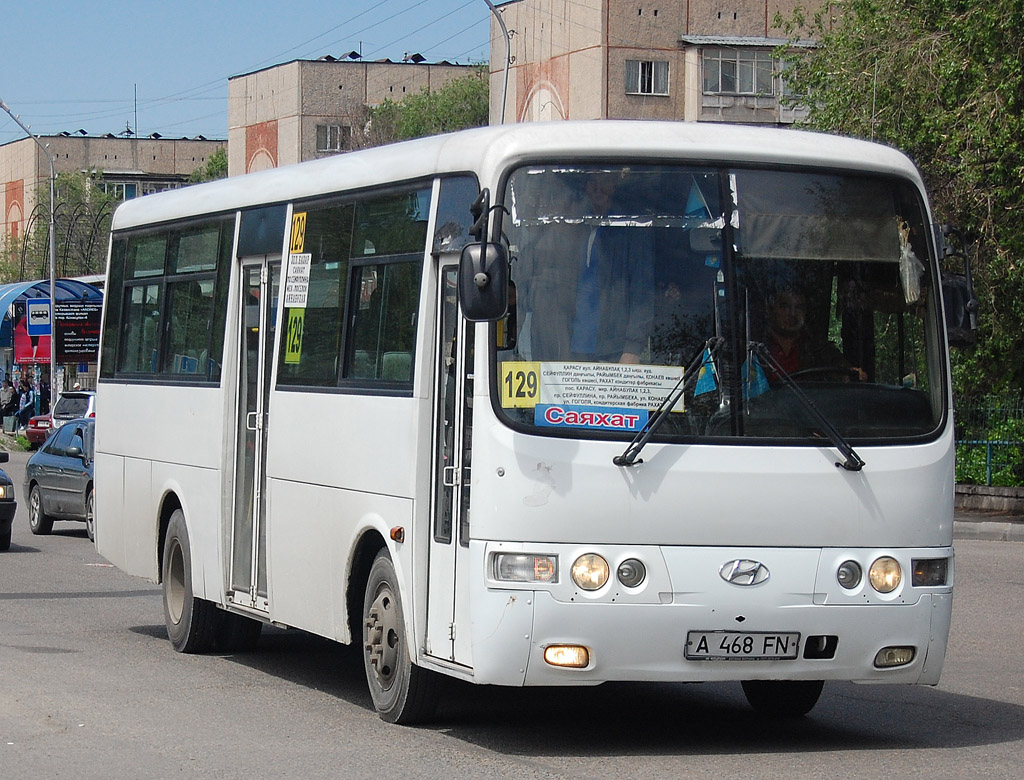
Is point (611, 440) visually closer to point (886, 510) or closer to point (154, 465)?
point (886, 510)

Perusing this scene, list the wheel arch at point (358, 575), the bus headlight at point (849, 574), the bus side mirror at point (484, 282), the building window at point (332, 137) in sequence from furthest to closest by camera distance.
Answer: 1. the building window at point (332, 137)
2. the wheel arch at point (358, 575)
3. the bus headlight at point (849, 574)
4. the bus side mirror at point (484, 282)

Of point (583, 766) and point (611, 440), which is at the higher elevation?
point (611, 440)

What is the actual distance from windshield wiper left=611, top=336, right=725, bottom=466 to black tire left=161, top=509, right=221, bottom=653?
4822mm

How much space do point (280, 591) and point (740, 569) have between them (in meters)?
3.32

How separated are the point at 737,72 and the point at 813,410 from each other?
215ft

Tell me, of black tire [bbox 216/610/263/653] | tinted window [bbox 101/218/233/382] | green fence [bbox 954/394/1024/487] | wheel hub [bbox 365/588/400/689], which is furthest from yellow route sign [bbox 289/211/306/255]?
green fence [bbox 954/394/1024/487]

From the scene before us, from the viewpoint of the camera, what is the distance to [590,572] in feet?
25.3

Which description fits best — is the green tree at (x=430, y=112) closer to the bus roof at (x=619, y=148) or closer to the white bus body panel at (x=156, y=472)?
the white bus body panel at (x=156, y=472)

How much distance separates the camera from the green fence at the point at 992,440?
2675 cm

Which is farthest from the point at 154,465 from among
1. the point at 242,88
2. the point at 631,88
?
the point at 242,88

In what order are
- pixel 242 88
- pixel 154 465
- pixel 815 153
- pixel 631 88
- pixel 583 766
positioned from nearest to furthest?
pixel 583 766, pixel 815 153, pixel 154 465, pixel 631 88, pixel 242 88

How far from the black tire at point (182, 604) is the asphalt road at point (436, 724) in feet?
0.69

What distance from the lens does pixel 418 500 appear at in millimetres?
8469

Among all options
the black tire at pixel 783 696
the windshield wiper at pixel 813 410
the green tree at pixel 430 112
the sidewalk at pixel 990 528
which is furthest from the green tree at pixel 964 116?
the green tree at pixel 430 112
